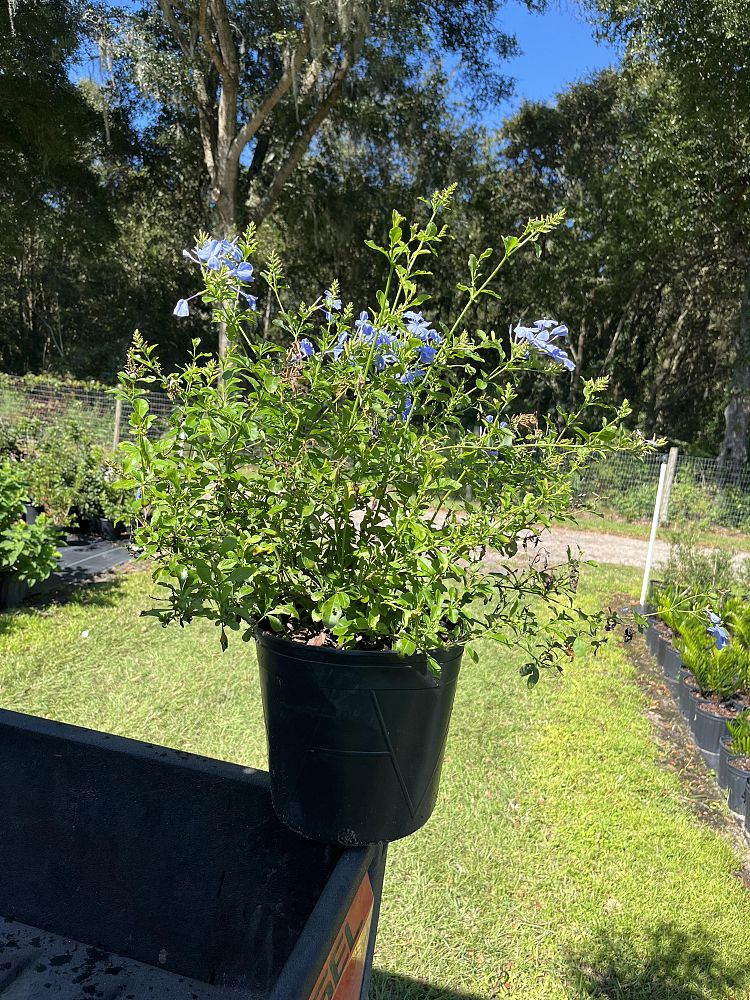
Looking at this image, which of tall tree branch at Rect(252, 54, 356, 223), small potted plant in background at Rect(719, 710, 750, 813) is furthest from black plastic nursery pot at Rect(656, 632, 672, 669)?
tall tree branch at Rect(252, 54, 356, 223)

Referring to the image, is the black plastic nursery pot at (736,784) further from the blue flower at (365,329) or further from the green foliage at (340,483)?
the blue flower at (365,329)

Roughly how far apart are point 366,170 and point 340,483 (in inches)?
621

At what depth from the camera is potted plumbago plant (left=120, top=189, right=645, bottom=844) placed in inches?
43.2

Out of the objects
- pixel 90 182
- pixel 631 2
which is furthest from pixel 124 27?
pixel 631 2

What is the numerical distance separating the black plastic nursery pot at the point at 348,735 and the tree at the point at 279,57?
10.9 metres

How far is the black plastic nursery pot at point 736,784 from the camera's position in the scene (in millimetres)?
3256

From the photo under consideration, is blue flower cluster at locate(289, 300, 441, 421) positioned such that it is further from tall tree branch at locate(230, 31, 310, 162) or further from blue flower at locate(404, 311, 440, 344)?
tall tree branch at locate(230, 31, 310, 162)

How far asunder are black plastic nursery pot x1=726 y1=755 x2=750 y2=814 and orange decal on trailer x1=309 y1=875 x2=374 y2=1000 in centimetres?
283

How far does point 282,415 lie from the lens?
1182 mm

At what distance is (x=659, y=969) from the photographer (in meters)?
2.38

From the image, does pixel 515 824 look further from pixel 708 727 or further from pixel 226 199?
pixel 226 199

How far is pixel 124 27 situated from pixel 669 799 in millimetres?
12698

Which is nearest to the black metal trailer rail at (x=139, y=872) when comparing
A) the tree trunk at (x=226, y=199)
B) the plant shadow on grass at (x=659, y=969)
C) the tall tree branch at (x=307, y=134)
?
the plant shadow on grass at (x=659, y=969)

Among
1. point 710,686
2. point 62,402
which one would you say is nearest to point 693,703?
point 710,686
